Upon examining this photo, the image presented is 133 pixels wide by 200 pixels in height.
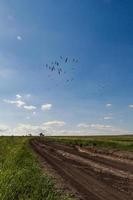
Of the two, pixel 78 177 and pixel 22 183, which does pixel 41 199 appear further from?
pixel 78 177

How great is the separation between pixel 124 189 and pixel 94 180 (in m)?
2.62

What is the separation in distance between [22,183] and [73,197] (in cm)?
197

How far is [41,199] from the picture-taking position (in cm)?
1176

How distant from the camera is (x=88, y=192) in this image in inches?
582

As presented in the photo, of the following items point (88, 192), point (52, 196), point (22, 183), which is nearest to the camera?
point (52, 196)

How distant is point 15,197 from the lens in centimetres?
1159

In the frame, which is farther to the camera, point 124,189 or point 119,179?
point 119,179

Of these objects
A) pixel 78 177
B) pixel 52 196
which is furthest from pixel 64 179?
pixel 52 196

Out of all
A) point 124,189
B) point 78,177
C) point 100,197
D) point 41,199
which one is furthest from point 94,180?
point 41,199

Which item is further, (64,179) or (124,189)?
(64,179)

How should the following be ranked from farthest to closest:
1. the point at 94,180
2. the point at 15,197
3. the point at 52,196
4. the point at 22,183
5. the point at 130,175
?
the point at 130,175 < the point at 94,180 < the point at 22,183 < the point at 52,196 < the point at 15,197

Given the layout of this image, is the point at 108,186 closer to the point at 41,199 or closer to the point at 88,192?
the point at 88,192

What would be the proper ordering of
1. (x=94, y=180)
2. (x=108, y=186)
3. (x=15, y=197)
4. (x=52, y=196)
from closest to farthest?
1. (x=15, y=197)
2. (x=52, y=196)
3. (x=108, y=186)
4. (x=94, y=180)

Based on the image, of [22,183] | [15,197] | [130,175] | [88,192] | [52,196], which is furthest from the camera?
[130,175]
